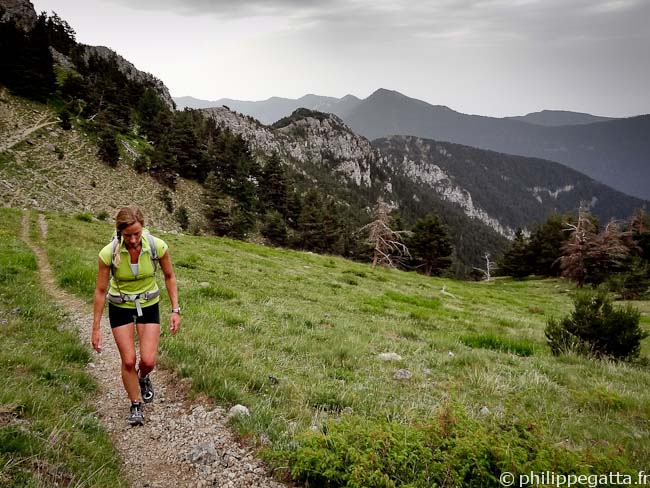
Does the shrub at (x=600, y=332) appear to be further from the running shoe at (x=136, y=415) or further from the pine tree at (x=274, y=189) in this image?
the pine tree at (x=274, y=189)

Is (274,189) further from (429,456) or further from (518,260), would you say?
(429,456)

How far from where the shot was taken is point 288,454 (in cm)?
369

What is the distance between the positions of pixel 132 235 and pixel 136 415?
2.37m

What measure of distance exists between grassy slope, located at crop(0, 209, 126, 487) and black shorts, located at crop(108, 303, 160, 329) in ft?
3.58

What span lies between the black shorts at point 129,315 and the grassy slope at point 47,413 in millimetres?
1090

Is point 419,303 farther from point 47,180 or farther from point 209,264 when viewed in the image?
point 47,180

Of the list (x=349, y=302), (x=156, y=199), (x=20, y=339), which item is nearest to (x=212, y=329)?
(x=20, y=339)

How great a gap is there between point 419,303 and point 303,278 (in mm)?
6460

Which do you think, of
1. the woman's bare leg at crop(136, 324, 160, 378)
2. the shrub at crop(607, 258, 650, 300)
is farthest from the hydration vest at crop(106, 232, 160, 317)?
the shrub at crop(607, 258, 650, 300)

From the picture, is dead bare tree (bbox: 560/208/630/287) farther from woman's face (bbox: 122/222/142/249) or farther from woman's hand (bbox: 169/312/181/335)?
woman's face (bbox: 122/222/142/249)

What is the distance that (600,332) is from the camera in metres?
10.2

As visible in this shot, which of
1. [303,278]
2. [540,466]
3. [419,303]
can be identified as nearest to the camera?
[540,466]

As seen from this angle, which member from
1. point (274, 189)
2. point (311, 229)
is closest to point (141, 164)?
point (274, 189)

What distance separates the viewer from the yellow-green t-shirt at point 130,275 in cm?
495
